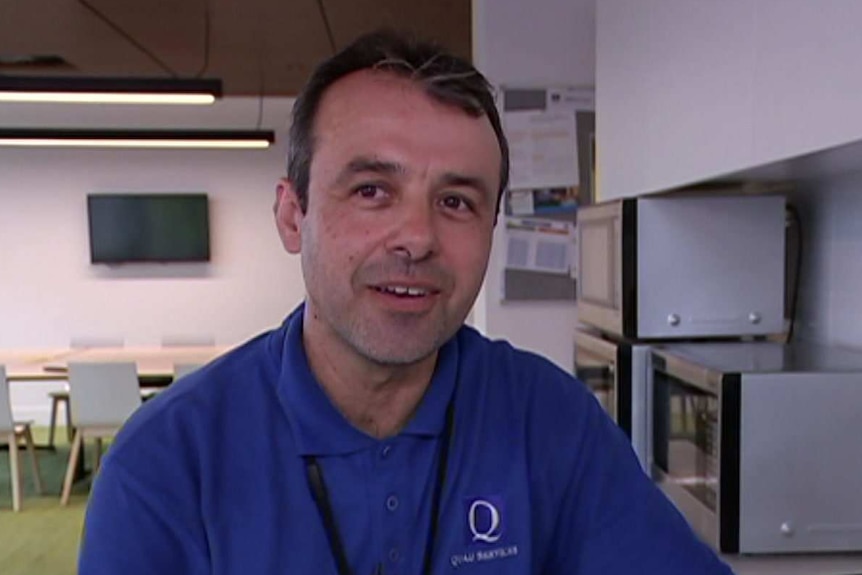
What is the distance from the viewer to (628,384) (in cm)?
194

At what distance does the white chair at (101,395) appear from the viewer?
4473mm

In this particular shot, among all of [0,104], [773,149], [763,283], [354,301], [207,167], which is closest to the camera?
[354,301]

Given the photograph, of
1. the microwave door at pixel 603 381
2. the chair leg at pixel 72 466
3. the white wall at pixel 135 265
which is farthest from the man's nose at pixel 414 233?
the white wall at pixel 135 265

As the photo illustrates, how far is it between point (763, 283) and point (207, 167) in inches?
230

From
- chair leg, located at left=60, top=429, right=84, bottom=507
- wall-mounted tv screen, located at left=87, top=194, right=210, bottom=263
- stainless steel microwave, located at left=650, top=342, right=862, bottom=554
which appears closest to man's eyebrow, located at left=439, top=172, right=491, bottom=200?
stainless steel microwave, located at left=650, top=342, right=862, bottom=554

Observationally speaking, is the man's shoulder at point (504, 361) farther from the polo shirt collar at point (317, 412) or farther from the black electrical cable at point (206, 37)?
the black electrical cable at point (206, 37)

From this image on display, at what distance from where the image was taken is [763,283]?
1.88 metres

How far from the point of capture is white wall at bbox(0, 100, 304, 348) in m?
6.77

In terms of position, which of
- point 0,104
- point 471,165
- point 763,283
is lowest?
point 763,283

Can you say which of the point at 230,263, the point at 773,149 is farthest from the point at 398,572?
the point at 230,263

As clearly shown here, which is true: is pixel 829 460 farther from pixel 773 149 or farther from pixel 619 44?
pixel 619 44

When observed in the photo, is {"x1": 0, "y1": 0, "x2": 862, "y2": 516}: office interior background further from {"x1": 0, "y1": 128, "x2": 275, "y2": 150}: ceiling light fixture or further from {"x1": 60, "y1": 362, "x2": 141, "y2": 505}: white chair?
{"x1": 60, "y1": 362, "x2": 141, "y2": 505}: white chair

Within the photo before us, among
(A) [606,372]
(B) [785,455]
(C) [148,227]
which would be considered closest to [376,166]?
(B) [785,455]

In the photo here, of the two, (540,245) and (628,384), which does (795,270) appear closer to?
(628,384)
